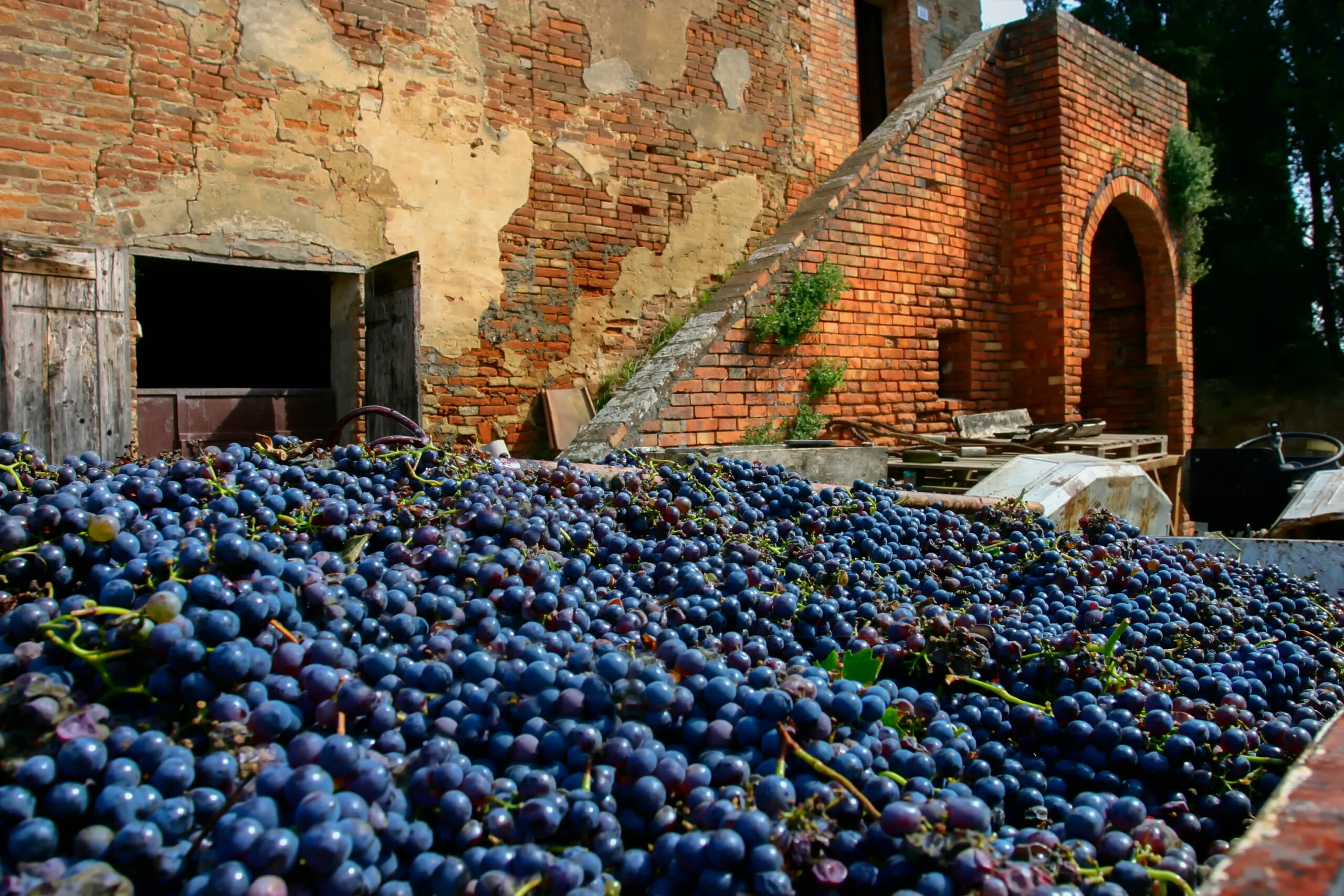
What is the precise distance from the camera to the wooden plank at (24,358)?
4316 millimetres

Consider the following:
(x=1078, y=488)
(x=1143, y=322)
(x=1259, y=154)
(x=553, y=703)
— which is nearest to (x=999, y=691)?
(x=553, y=703)

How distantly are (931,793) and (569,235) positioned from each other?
5975 mm

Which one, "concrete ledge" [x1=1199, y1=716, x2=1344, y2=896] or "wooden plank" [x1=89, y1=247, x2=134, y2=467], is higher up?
"wooden plank" [x1=89, y1=247, x2=134, y2=467]

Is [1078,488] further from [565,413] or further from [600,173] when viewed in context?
[600,173]

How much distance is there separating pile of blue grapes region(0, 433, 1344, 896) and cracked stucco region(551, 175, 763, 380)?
Answer: 192 inches

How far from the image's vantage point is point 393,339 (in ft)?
18.3

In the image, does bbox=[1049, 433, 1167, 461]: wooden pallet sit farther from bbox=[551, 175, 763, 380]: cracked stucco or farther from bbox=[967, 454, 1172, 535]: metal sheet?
bbox=[551, 175, 763, 380]: cracked stucco

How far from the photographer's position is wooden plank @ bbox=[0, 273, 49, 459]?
432cm

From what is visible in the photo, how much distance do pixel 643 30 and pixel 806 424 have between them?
3.48 meters

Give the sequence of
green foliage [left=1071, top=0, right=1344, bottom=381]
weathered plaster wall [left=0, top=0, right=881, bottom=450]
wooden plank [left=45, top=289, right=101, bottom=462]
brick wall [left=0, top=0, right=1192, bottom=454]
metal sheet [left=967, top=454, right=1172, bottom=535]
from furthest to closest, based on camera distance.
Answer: green foliage [left=1071, top=0, right=1344, bottom=381]
brick wall [left=0, top=0, right=1192, bottom=454]
weathered plaster wall [left=0, top=0, right=881, bottom=450]
wooden plank [left=45, top=289, right=101, bottom=462]
metal sheet [left=967, top=454, right=1172, bottom=535]

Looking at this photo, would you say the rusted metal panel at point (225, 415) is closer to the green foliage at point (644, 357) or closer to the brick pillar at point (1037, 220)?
the green foliage at point (644, 357)

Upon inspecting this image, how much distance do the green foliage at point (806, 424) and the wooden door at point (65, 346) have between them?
13.2ft

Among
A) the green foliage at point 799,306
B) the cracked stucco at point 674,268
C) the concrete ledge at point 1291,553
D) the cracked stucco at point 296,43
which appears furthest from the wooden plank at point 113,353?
the concrete ledge at point 1291,553

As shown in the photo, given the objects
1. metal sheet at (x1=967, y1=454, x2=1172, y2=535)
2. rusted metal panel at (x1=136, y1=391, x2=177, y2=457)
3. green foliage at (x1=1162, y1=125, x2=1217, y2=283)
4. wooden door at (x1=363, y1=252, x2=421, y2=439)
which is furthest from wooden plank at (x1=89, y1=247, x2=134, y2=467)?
green foliage at (x1=1162, y1=125, x2=1217, y2=283)
